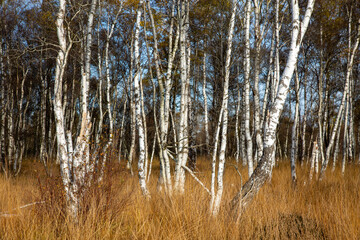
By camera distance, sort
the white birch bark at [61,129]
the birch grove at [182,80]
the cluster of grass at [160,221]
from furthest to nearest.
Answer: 1. the birch grove at [182,80]
2. the white birch bark at [61,129]
3. the cluster of grass at [160,221]

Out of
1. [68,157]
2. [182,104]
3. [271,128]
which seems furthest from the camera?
[182,104]

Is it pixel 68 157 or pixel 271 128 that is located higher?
pixel 271 128

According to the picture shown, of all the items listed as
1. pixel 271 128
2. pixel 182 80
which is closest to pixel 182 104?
pixel 182 80

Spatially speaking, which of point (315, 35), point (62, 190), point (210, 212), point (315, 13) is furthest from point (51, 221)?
point (315, 13)

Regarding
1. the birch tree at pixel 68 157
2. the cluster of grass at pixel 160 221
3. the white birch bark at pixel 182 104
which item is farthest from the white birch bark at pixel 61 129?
the white birch bark at pixel 182 104

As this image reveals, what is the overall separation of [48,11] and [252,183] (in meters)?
9.31

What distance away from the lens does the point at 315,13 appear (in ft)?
26.3

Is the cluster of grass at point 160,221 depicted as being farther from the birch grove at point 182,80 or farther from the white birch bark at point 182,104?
the white birch bark at point 182,104

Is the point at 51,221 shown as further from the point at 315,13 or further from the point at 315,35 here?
the point at 315,13

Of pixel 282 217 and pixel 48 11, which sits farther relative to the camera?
pixel 48 11

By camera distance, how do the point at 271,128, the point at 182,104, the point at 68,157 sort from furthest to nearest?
the point at 182,104 < the point at 68,157 < the point at 271,128

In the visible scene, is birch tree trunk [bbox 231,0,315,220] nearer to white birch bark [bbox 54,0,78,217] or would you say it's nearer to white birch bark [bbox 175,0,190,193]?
white birch bark [bbox 175,0,190,193]

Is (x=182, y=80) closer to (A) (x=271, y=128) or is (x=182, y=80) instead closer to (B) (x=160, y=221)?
(A) (x=271, y=128)

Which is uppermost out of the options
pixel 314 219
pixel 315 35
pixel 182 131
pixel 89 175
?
pixel 315 35
